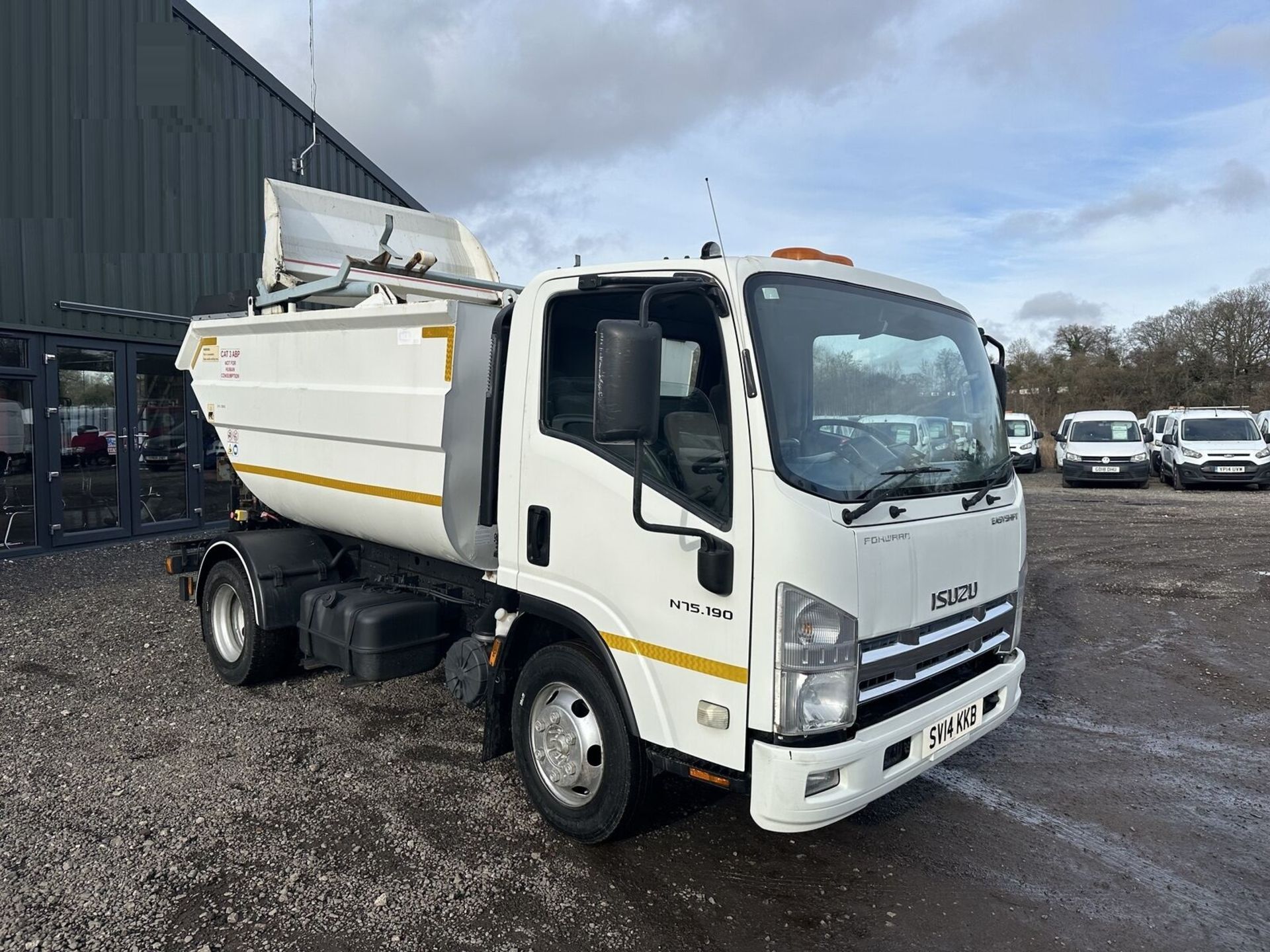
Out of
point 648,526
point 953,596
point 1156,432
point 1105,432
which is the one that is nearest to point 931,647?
point 953,596

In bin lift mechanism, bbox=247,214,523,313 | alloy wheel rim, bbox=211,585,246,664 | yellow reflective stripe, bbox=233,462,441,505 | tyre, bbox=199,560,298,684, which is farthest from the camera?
alloy wheel rim, bbox=211,585,246,664

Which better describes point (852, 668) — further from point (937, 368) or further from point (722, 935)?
point (937, 368)

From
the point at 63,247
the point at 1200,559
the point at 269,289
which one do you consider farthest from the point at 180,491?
the point at 1200,559

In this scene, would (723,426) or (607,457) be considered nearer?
(723,426)

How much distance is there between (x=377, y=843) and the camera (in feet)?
12.5

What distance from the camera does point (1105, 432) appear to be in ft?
66.6

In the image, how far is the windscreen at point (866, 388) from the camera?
3.10 m

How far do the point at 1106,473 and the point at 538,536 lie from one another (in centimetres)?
→ 1889

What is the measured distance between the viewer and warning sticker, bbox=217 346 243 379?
5.81 m

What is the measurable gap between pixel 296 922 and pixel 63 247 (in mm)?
10219

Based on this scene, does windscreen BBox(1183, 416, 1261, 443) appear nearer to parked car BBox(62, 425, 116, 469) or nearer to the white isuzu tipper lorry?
the white isuzu tipper lorry

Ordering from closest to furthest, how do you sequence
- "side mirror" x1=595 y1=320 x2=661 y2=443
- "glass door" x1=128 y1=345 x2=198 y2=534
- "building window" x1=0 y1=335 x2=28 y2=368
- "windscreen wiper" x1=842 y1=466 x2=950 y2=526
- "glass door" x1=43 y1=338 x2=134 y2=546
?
1. "side mirror" x1=595 y1=320 x2=661 y2=443
2. "windscreen wiper" x1=842 y1=466 x2=950 y2=526
3. "building window" x1=0 y1=335 x2=28 y2=368
4. "glass door" x1=43 y1=338 x2=134 y2=546
5. "glass door" x1=128 y1=345 x2=198 y2=534

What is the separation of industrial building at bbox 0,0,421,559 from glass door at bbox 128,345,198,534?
21 millimetres

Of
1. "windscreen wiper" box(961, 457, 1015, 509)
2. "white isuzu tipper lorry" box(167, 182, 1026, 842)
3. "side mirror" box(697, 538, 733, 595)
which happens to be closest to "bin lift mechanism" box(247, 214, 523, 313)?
"white isuzu tipper lorry" box(167, 182, 1026, 842)
